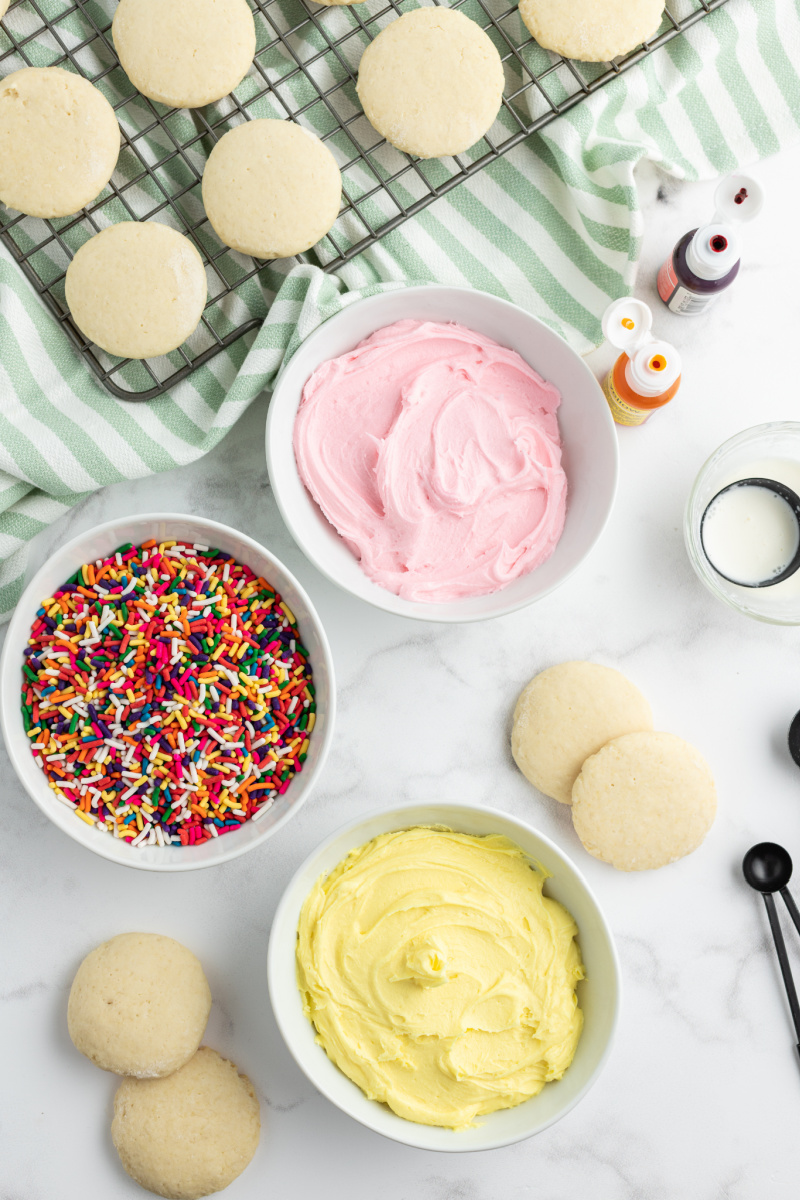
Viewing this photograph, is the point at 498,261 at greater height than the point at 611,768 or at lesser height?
greater

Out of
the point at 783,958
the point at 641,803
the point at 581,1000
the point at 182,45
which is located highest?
the point at 182,45

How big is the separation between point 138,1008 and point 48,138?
5.52 ft

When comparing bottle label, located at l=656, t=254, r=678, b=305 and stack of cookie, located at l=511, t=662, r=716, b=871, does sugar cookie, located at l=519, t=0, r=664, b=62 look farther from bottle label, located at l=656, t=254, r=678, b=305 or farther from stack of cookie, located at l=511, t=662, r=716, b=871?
stack of cookie, located at l=511, t=662, r=716, b=871

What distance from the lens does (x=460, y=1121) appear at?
5.86 ft

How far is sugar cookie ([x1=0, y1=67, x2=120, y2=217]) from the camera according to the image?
176cm

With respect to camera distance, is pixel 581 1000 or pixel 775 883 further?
pixel 775 883

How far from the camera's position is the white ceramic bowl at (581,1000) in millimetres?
1766

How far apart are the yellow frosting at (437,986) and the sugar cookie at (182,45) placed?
1547mm

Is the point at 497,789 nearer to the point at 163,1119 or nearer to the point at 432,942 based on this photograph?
the point at 432,942

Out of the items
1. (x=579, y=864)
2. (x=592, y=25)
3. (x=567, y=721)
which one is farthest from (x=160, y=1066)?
(x=592, y=25)

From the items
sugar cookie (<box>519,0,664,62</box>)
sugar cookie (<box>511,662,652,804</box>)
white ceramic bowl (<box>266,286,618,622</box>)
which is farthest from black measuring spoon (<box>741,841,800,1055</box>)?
sugar cookie (<box>519,0,664,62</box>)

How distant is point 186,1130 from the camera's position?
1873 millimetres

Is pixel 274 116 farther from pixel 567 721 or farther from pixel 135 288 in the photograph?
pixel 567 721

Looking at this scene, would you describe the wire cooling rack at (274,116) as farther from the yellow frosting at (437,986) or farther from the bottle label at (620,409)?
the yellow frosting at (437,986)
